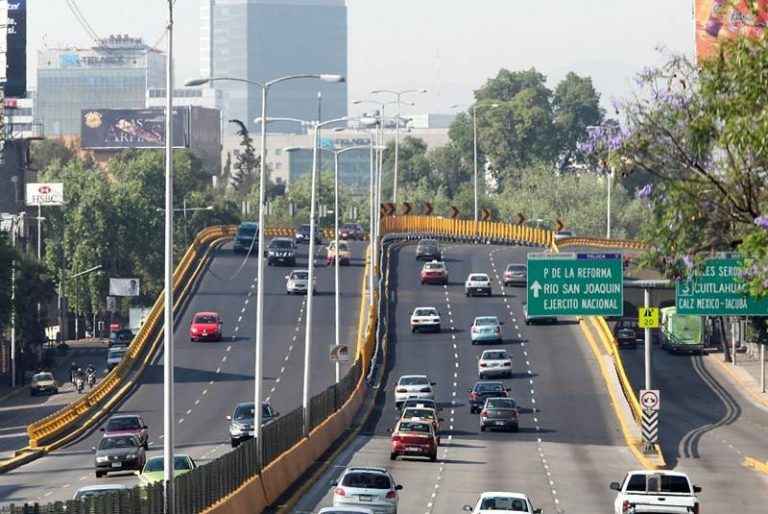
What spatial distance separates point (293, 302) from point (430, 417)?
4553cm

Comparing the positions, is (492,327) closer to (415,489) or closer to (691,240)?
(415,489)

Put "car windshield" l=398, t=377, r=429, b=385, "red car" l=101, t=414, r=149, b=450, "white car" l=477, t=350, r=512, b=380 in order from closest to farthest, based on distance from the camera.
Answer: "red car" l=101, t=414, r=149, b=450, "car windshield" l=398, t=377, r=429, b=385, "white car" l=477, t=350, r=512, b=380

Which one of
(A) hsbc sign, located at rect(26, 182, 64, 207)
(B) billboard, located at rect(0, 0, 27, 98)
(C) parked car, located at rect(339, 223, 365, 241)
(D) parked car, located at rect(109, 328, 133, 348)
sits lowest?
(D) parked car, located at rect(109, 328, 133, 348)

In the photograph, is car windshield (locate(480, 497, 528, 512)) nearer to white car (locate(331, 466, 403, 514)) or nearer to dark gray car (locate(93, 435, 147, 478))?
white car (locate(331, 466, 403, 514))

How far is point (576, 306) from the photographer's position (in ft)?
202

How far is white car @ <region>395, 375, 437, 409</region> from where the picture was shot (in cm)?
7450

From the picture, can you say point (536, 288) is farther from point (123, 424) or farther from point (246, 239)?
point (246, 239)

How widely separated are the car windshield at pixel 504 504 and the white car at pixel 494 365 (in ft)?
150

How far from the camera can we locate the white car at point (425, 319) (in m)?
96.6

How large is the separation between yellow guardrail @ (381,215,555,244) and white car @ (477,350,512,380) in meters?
51.2

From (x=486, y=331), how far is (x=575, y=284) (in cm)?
3099

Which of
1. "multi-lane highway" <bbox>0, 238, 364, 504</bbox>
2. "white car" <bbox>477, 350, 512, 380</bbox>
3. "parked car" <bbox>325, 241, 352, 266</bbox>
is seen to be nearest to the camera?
"multi-lane highway" <bbox>0, 238, 364, 504</bbox>

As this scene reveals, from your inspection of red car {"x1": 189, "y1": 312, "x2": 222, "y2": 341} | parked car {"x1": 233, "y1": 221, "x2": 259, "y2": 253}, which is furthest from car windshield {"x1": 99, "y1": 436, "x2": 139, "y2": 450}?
parked car {"x1": 233, "y1": 221, "x2": 259, "y2": 253}

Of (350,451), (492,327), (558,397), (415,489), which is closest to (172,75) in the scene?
(415,489)
